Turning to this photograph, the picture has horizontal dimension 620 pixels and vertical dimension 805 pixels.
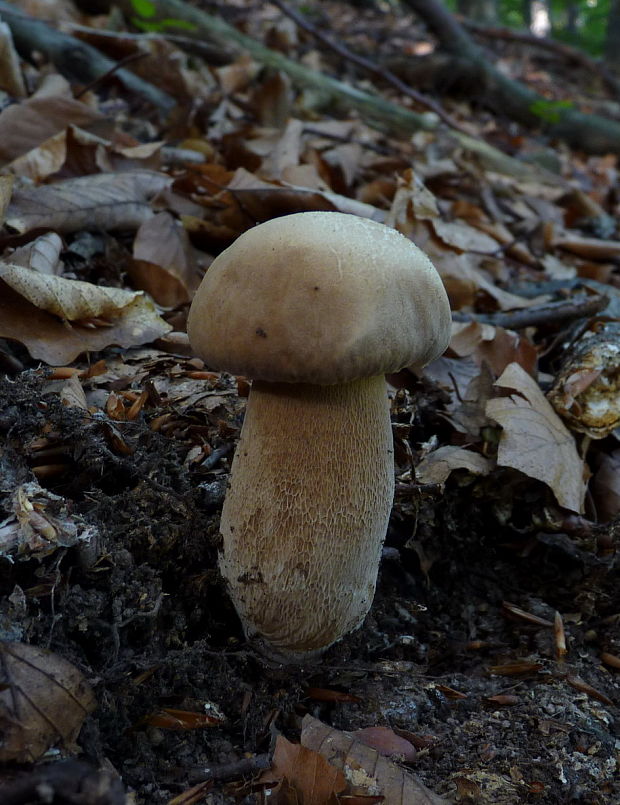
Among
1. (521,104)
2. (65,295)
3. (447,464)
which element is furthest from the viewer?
(521,104)

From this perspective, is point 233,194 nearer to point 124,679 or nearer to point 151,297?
point 151,297

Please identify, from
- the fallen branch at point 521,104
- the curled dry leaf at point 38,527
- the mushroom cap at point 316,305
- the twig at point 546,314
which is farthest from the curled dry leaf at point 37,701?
the fallen branch at point 521,104

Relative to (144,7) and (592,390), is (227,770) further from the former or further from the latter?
(144,7)

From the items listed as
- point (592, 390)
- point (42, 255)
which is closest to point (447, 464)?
point (592, 390)

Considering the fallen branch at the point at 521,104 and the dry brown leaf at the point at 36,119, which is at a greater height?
the dry brown leaf at the point at 36,119

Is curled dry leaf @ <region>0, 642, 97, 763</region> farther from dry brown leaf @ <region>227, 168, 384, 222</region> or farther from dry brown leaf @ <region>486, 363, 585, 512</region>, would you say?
dry brown leaf @ <region>227, 168, 384, 222</region>

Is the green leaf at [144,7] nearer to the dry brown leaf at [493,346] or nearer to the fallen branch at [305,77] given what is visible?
the fallen branch at [305,77]

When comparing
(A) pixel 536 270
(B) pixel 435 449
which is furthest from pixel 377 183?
(B) pixel 435 449
